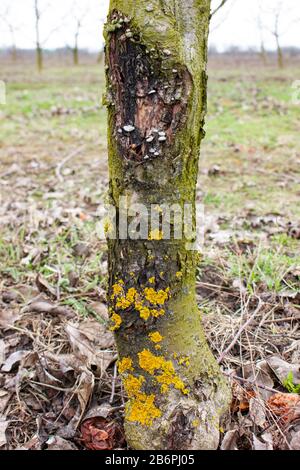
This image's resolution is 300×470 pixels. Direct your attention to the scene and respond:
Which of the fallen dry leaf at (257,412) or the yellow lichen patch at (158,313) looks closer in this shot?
the yellow lichen patch at (158,313)

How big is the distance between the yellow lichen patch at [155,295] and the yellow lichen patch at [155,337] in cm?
11

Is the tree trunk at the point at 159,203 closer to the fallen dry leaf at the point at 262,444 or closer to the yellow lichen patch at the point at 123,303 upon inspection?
the yellow lichen patch at the point at 123,303

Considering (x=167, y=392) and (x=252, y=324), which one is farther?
(x=252, y=324)

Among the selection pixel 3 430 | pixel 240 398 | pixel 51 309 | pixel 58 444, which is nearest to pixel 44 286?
pixel 51 309

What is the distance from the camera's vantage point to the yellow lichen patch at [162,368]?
4.79 ft

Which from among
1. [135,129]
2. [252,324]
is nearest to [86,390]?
[252,324]

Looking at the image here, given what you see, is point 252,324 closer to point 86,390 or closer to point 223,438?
point 223,438

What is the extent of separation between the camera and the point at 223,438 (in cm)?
147

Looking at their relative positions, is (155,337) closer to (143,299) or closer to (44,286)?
(143,299)

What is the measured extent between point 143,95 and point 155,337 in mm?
777

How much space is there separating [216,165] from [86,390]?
150 inches

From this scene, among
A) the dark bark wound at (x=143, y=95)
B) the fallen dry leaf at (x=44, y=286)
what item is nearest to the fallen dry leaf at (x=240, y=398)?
the dark bark wound at (x=143, y=95)

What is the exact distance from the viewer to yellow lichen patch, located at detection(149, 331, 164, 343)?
145cm

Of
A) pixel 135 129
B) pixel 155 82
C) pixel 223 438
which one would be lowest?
pixel 223 438
